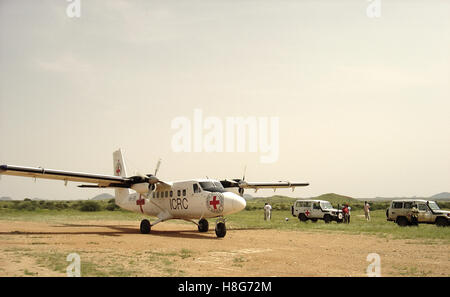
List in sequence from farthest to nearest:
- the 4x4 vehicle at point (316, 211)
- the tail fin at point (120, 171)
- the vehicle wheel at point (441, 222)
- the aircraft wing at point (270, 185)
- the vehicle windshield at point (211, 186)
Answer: the 4x4 vehicle at point (316, 211), the tail fin at point (120, 171), the aircraft wing at point (270, 185), the vehicle wheel at point (441, 222), the vehicle windshield at point (211, 186)

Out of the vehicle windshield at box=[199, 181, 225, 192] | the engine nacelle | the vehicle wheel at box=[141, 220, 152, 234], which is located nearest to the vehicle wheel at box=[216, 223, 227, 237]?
the vehicle windshield at box=[199, 181, 225, 192]

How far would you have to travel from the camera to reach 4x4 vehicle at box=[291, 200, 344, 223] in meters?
31.1

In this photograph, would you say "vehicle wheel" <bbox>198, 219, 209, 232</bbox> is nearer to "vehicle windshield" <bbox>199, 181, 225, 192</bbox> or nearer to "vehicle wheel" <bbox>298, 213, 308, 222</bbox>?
"vehicle windshield" <bbox>199, 181, 225, 192</bbox>

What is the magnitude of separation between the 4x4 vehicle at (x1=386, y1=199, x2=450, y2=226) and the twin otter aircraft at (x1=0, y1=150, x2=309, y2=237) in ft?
34.1

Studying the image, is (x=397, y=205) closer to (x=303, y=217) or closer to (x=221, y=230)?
(x=303, y=217)

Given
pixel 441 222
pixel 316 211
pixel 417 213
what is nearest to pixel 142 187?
pixel 316 211

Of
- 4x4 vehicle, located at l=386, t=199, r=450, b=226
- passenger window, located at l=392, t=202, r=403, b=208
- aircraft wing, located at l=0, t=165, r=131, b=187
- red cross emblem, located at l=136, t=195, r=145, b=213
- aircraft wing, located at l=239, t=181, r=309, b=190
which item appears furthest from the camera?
aircraft wing, located at l=239, t=181, r=309, b=190

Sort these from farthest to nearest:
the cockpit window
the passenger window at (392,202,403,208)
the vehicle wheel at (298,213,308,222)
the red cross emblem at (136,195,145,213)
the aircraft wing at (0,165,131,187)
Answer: the vehicle wheel at (298,213,308,222), the passenger window at (392,202,403,208), the red cross emblem at (136,195,145,213), the cockpit window, the aircraft wing at (0,165,131,187)

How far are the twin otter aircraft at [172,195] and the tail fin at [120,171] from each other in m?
0.47

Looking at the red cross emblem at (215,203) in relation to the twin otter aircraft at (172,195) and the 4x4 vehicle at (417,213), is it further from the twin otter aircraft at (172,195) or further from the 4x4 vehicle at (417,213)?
the 4x4 vehicle at (417,213)

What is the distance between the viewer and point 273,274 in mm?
10344

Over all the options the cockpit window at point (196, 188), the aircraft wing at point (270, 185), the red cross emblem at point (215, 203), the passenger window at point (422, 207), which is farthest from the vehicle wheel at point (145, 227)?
the passenger window at point (422, 207)

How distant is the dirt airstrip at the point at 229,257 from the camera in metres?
10.7

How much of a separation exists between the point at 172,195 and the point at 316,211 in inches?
541
